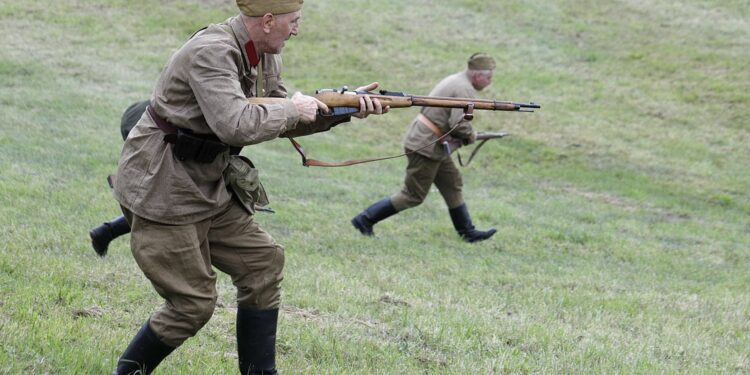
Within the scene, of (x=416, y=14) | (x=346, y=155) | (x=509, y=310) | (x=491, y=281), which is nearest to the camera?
(x=509, y=310)

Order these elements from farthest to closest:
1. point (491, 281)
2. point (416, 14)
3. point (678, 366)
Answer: point (416, 14) → point (491, 281) → point (678, 366)

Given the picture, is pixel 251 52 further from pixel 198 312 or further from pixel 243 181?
pixel 198 312

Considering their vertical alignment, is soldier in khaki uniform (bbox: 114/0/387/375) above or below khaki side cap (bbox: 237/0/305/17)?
below

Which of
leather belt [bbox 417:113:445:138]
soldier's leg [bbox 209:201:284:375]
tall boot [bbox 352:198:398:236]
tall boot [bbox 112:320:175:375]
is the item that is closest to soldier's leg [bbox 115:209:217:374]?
tall boot [bbox 112:320:175:375]

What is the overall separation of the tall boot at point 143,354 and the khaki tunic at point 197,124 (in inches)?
22.7

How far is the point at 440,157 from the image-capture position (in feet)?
35.3

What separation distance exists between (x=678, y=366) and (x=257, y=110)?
3.60m

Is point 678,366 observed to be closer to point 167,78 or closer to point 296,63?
point 167,78

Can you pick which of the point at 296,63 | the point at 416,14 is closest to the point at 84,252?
the point at 296,63

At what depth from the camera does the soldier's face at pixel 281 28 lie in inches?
170

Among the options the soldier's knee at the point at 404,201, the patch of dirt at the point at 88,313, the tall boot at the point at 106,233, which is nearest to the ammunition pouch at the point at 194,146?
the patch of dirt at the point at 88,313

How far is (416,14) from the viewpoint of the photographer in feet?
95.7

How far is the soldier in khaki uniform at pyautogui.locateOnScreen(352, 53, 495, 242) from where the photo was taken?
1065 centimetres

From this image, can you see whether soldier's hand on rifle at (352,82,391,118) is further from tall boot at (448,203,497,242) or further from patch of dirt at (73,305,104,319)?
tall boot at (448,203,497,242)
